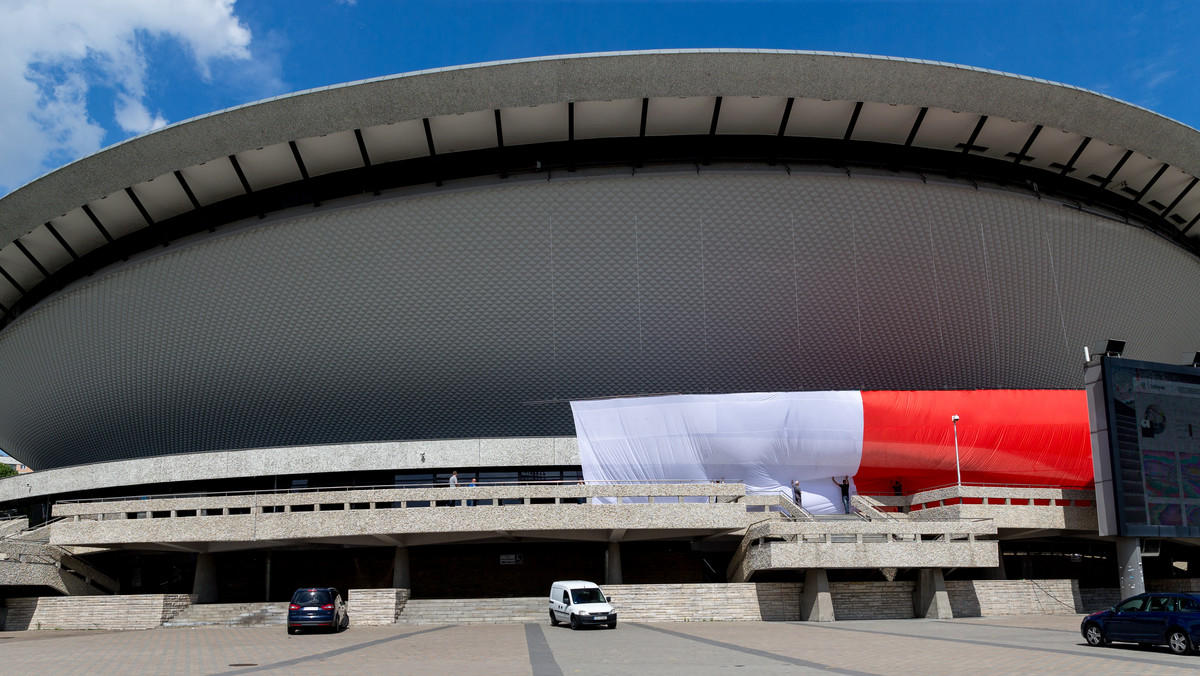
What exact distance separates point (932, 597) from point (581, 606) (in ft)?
30.8

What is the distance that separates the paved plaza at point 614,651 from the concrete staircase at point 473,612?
146 centimetres

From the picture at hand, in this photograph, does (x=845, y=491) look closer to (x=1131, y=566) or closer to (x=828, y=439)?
(x=828, y=439)

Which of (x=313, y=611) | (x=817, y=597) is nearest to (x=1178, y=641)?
A: (x=817, y=597)

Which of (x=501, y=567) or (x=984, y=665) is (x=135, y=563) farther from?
(x=984, y=665)

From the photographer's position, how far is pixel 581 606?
1922 cm

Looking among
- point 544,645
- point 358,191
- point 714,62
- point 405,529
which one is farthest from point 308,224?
point 544,645

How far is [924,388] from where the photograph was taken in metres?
31.8

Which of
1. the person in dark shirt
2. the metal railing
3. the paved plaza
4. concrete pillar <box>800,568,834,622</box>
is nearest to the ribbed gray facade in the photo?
the person in dark shirt

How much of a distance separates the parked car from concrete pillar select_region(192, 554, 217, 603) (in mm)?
7846

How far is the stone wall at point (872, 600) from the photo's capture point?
22.6 meters

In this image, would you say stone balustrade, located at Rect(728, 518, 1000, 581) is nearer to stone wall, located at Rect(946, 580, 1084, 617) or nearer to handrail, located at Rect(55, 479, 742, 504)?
stone wall, located at Rect(946, 580, 1084, 617)

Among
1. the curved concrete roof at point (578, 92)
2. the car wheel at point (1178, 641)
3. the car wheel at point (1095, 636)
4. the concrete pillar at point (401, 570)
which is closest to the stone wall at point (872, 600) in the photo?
the car wheel at point (1095, 636)

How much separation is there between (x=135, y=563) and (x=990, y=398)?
2669 cm

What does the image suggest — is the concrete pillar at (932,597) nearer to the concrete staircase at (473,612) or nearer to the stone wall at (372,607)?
the concrete staircase at (473,612)
